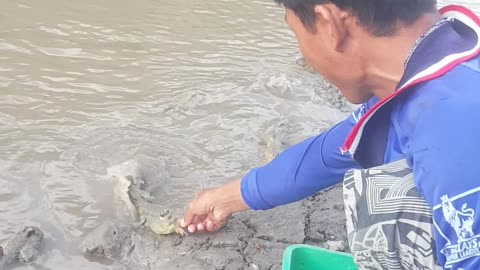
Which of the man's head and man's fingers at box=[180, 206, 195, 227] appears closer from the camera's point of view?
the man's head

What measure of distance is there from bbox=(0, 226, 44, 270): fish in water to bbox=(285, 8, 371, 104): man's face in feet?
4.82

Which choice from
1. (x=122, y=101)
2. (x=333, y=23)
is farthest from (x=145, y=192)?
(x=333, y=23)

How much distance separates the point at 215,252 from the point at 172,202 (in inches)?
20.3

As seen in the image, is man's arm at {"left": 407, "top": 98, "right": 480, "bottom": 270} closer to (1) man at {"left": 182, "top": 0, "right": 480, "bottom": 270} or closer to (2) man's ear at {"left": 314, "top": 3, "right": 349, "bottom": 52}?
Answer: (1) man at {"left": 182, "top": 0, "right": 480, "bottom": 270}

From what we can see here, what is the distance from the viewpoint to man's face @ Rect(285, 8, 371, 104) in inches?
60.4

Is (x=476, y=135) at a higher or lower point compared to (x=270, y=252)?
higher

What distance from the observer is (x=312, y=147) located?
222 cm

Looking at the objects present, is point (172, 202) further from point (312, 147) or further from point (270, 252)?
point (312, 147)

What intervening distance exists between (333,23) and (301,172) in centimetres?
84

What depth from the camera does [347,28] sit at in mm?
1490

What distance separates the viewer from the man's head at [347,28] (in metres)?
1.44

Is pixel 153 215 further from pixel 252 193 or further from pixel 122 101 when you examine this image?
pixel 122 101

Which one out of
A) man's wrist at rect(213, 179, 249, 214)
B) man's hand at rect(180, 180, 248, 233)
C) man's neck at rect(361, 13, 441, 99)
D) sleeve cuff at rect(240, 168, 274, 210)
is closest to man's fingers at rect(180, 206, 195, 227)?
man's hand at rect(180, 180, 248, 233)

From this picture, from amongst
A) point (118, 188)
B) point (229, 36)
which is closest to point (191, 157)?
point (118, 188)
